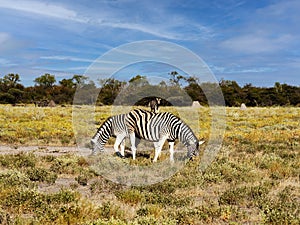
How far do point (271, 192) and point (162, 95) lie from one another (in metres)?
9.38

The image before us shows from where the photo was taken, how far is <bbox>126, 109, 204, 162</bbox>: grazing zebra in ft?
40.5

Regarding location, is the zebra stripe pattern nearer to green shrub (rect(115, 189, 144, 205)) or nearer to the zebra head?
the zebra head

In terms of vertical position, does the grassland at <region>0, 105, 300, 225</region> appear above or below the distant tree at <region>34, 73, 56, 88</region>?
below

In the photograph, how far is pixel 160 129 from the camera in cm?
1253

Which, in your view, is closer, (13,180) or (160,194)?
(160,194)

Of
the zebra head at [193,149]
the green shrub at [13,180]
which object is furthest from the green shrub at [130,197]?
the zebra head at [193,149]

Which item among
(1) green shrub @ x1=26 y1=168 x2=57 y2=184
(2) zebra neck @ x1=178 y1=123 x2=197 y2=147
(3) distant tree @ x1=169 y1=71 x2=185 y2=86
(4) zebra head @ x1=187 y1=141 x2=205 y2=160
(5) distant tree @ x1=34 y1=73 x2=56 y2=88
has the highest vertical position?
(5) distant tree @ x1=34 y1=73 x2=56 y2=88

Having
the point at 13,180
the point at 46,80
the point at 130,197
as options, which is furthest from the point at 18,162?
the point at 46,80

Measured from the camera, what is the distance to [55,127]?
25984 millimetres

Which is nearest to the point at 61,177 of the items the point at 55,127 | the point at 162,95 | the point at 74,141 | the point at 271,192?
the point at 271,192

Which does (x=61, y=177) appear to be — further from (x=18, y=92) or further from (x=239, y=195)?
(x=18, y=92)

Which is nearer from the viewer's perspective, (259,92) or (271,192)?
(271,192)

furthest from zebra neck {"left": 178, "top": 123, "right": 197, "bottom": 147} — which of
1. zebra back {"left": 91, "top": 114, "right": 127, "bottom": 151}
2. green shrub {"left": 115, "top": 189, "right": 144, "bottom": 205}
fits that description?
green shrub {"left": 115, "top": 189, "right": 144, "bottom": 205}

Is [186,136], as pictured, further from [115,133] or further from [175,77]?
[175,77]
